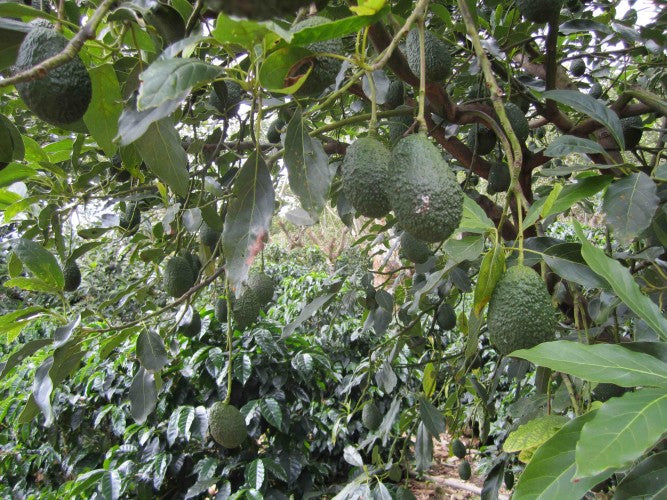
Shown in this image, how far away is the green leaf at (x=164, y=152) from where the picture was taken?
82 centimetres

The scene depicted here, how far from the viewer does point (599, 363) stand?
0.65 metres

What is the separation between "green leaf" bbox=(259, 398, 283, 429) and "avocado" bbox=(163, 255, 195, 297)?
1.31 meters

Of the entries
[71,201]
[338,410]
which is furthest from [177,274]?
[338,410]

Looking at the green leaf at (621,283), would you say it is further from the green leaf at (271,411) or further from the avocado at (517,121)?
the green leaf at (271,411)

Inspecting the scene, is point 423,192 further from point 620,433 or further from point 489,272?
point 620,433

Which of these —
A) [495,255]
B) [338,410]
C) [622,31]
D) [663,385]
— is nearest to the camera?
[663,385]

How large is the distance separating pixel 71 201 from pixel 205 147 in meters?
0.43

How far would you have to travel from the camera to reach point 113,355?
2768mm

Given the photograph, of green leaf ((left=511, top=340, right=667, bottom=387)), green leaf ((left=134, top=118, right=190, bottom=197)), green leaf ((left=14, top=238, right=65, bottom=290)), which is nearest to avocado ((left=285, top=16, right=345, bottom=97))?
green leaf ((left=134, top=118, right=190, bottom=197))

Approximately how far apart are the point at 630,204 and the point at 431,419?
1.08 m

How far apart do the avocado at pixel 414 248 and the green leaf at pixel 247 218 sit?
69cm

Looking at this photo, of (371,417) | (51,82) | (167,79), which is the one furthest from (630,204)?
(371,417)

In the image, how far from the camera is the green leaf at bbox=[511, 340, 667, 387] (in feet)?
2.06

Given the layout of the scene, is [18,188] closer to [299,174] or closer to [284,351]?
[299,174]
